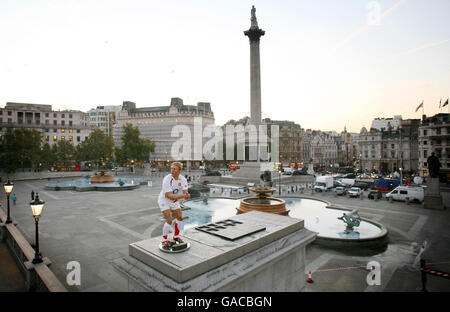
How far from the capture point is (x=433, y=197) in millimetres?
24422

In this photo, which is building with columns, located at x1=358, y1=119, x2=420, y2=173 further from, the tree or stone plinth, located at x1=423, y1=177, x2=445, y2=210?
the tree

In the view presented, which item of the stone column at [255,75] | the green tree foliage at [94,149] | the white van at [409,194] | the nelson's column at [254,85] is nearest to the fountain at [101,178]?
the nelson's column at [254,85]

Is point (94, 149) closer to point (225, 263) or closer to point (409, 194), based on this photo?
point (409, 194)

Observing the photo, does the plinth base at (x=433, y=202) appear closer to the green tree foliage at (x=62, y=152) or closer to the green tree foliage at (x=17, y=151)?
the green tree foliage at (x=17, y=151)

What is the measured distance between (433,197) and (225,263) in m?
28.0

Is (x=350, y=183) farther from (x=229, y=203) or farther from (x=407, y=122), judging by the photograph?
(x=407, y=122)

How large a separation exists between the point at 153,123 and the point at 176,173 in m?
120

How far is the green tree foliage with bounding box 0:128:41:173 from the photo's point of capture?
171 ft

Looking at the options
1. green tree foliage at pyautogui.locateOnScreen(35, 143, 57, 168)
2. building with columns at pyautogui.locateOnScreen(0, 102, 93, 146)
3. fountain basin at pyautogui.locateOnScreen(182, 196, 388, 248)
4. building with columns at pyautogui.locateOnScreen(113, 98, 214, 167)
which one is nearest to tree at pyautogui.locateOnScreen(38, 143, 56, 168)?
green tree foliage at pyautogui.locateOnScreen(35, 143, 57, 168)

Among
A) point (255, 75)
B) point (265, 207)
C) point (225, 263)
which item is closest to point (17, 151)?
point (255, 75)

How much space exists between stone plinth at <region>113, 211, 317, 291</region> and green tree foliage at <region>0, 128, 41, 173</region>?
6294cm

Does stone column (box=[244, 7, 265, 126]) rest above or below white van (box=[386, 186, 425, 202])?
above
